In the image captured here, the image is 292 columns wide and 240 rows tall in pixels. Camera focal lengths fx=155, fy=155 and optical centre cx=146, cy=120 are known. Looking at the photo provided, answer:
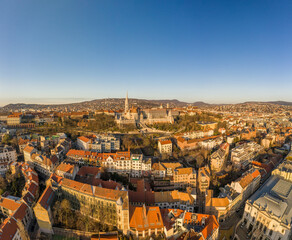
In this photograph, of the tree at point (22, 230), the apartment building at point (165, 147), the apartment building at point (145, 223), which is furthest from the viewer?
the apartment building at point (165, 147)

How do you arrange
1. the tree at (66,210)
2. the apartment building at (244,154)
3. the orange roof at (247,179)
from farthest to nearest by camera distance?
1. the apartment building at (244,154)
2. the orange roof at (247,179)
3. the tree at (66,210)

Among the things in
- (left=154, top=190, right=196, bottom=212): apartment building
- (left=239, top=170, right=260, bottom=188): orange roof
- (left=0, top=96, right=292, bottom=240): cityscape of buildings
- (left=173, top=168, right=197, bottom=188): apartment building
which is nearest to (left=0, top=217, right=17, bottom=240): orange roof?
(left=0, top=96, right=292, bottom=240): cityscape of buildings

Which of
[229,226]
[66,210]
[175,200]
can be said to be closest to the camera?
[66,210]

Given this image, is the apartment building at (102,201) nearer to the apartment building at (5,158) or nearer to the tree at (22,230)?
the tree at (22,230)

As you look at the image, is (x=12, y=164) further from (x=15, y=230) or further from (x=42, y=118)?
(x=42, y=118)

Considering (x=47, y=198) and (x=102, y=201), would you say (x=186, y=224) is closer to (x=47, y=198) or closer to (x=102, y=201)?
(x=102, y=201)

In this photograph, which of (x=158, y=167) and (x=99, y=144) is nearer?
(x=158, y=167)

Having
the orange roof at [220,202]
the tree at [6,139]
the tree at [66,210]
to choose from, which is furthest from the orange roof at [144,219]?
the tree at [6,139]

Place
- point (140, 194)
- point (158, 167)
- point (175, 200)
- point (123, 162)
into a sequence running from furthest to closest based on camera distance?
1. point (123, 162)
2. point (158, 167)
3. point (175, 200)
4. point (140, 194)

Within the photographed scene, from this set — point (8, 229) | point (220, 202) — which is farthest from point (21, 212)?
point (220, 202)

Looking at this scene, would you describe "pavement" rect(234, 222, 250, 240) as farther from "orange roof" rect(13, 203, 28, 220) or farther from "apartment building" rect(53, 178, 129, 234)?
"orange roof" rect(13, 203, 28, 220)

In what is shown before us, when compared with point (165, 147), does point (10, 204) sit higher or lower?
lower
